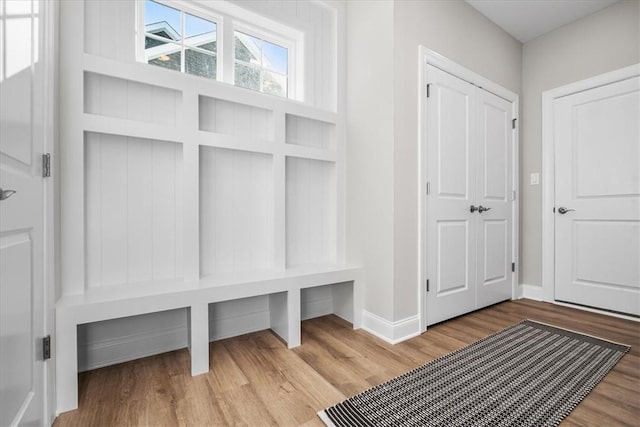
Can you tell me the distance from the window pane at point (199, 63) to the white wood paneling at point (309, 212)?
83 centimetres

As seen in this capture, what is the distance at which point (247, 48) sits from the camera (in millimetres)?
2270

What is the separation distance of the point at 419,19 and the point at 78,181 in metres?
2.46

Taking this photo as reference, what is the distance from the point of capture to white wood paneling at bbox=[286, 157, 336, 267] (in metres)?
2.39

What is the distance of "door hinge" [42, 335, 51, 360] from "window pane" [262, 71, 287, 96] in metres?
1.98

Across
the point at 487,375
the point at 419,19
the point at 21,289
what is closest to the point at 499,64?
the point at 419,19

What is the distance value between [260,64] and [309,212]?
1.22 metres

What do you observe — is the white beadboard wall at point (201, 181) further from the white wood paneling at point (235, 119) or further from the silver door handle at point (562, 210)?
the silver door handle at point (562, 210)

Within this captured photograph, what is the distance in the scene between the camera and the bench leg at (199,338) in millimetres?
1647

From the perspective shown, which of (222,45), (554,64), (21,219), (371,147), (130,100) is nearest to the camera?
(21,219)

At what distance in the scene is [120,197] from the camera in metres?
1.76

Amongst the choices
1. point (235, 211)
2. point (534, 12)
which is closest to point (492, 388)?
point (235, 211)

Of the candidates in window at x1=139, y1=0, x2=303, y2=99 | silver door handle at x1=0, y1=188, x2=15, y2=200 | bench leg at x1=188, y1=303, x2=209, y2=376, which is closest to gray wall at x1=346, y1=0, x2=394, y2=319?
window at x1=139, y1=0, x2=303, y2=99

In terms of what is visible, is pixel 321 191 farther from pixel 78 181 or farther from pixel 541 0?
pixel 541 0

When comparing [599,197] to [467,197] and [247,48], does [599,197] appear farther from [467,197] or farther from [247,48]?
[247,48]
